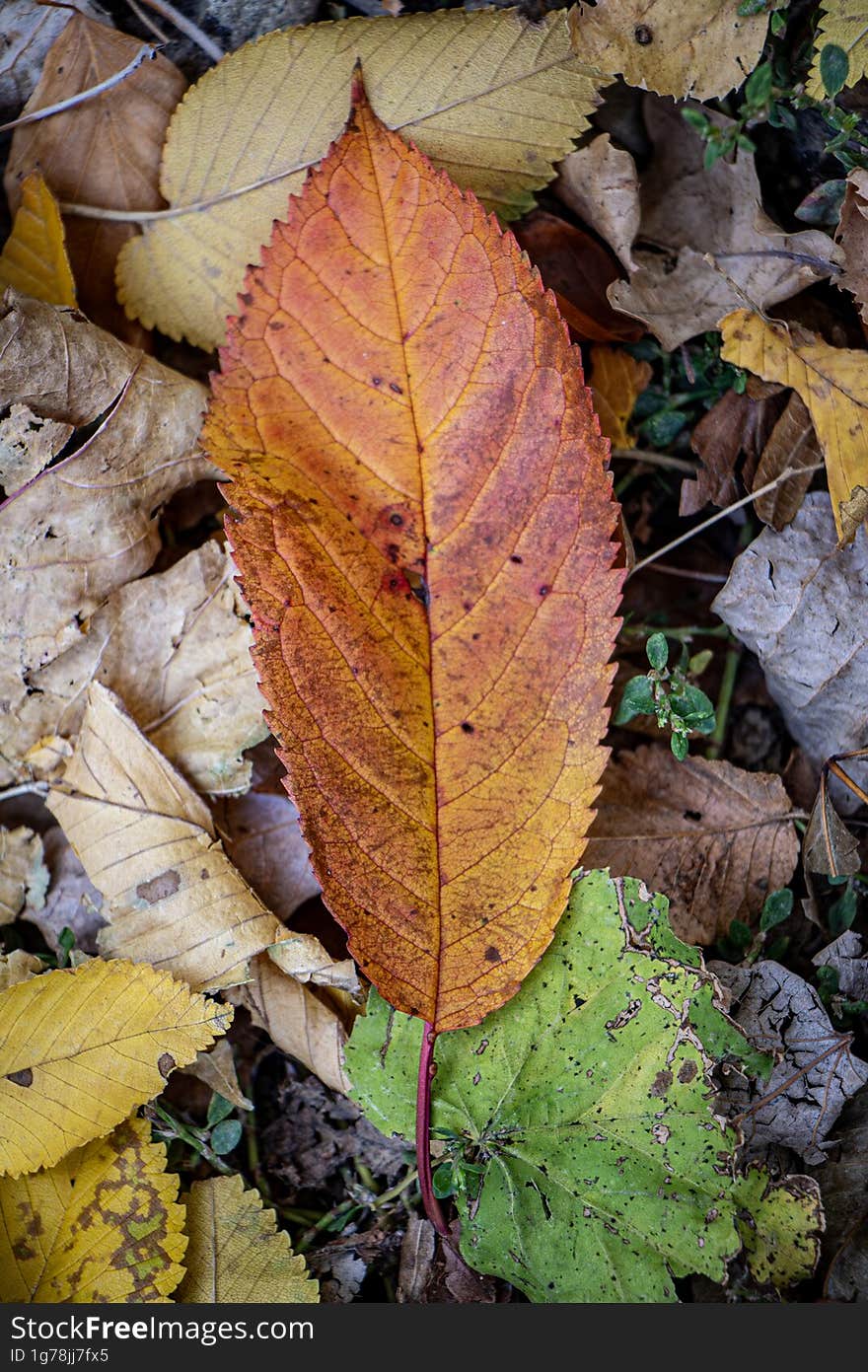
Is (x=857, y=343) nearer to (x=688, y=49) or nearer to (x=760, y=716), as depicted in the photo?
(x=688, y=49)

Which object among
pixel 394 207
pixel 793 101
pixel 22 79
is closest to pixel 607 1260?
pixel 394 207

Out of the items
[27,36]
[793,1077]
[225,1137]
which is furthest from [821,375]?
[225,1137]

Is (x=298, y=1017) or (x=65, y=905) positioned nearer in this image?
(x=298, y=1017)

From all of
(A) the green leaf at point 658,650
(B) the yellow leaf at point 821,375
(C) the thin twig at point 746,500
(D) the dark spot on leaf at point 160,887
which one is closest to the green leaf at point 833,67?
(B) the yellow leaf at point 821,375

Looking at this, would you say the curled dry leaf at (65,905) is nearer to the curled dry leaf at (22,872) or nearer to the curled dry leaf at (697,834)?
the curled dry leaf at (22,872)

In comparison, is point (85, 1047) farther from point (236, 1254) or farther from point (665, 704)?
point (665, 704)

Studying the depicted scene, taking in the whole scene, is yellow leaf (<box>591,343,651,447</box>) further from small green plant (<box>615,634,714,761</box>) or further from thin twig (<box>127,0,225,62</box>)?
thin twig (<box>127,0,225,62</box>)
